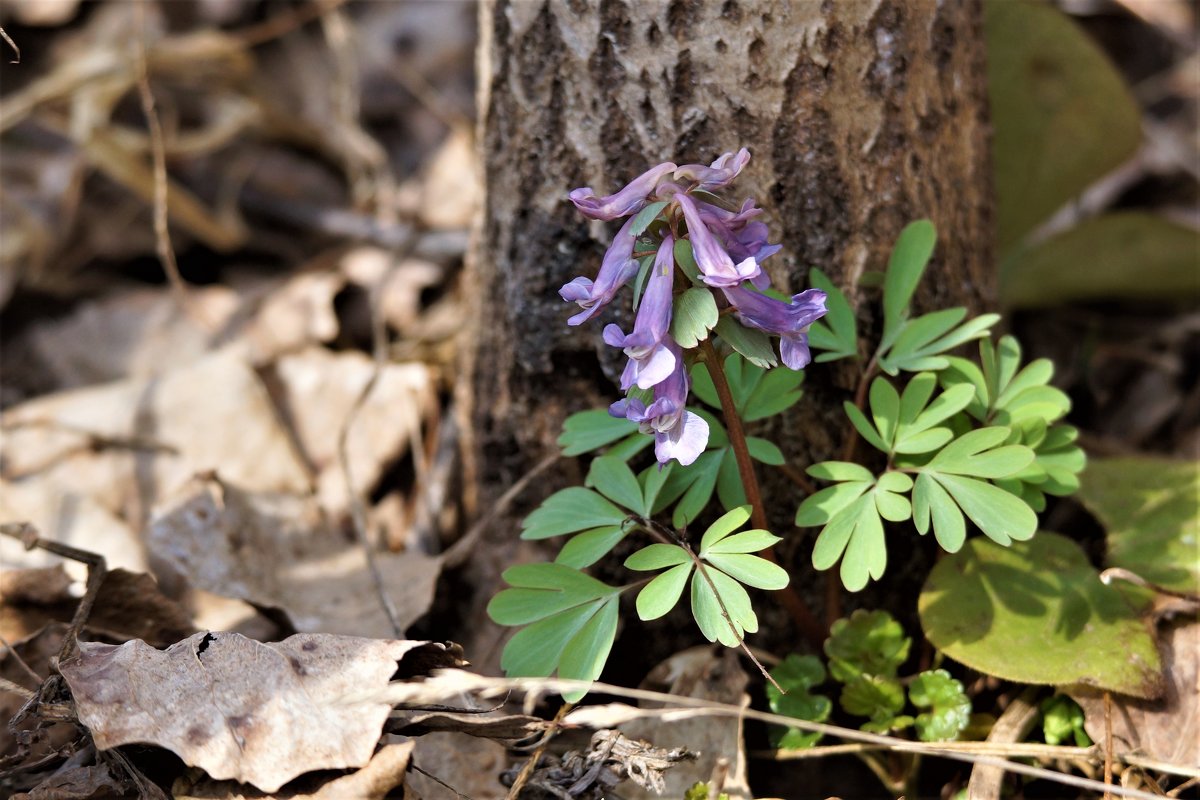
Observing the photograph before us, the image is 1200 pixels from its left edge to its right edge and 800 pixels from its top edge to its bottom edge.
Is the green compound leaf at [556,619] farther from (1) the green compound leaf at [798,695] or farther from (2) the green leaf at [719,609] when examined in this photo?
(1) the green compound leaf at [798,695]

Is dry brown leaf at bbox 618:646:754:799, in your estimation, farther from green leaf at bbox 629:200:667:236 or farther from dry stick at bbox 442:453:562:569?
green leaf at bbox 629:200:667:236

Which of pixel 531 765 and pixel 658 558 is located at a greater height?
pixel 658 558

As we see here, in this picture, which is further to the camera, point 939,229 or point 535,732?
point 939,229

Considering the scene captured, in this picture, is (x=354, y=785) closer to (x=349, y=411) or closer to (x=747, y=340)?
(x=747, y=340)

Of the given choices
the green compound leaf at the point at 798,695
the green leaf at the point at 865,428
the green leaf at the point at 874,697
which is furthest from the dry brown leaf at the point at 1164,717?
the green leaf at the point at 865,428

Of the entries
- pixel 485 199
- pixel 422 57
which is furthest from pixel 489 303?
pixel 422 57

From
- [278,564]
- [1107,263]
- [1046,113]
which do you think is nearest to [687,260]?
[278,564]

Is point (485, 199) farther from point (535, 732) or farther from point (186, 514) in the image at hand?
point (535, 732)
